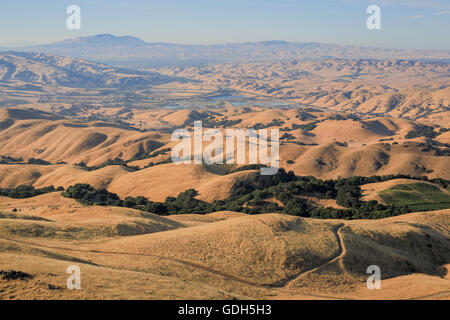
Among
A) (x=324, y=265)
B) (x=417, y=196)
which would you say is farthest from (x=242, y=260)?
(x=417, y=196)

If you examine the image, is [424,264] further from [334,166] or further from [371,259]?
[334,166]

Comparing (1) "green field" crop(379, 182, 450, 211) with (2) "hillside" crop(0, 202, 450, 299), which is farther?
(1) "green field" crop(379, 182, 450, 211)

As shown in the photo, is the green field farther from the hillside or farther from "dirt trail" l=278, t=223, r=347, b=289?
"dirt trail" l=278, t=223, r=347, b=289

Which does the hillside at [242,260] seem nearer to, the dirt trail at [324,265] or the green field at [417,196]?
the dirt trail at [324,265]

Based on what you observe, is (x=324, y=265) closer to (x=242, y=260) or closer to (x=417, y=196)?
(x=242, y=260)

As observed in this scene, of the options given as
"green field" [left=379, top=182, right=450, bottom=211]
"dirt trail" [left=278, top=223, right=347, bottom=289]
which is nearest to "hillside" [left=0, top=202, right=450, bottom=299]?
"dirt trail" [left=278, top=223, right=347, bottom=289]

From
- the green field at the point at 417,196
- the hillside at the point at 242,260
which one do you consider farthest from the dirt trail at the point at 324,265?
the green field at the point at 417,196

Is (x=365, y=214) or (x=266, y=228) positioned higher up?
(x=266, y=228)
